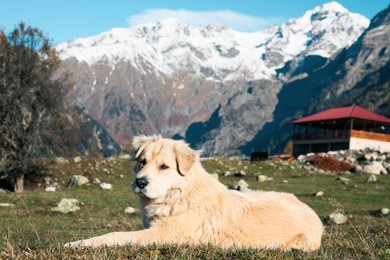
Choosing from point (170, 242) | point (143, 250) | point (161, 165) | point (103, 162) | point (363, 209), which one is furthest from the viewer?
point (103, 162)

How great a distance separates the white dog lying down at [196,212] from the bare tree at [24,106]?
86.6 ft

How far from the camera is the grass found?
22.7ft

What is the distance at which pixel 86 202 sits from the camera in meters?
23.2

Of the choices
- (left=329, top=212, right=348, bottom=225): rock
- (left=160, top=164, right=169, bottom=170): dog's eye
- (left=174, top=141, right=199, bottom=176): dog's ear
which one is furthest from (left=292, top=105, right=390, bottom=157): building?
(left=160, top=164, right=169, bottom=170): dog's eye

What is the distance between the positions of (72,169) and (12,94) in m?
6.83

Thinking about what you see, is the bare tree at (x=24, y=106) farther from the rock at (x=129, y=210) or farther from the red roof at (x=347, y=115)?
the red roof at (x=347, y=115)

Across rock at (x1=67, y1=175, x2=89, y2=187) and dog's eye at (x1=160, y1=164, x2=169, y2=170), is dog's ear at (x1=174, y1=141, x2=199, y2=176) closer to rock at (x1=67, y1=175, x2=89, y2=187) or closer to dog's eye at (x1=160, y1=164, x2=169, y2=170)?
dog's eye at (x1=160, y1=164, x2=169, y2=170)

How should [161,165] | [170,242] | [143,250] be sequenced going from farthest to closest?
[161,165], [170,242], [143,250]

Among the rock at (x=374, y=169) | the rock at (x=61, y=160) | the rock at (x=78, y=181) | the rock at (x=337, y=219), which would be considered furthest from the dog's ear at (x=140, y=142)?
the rock at (x=374, y=169)

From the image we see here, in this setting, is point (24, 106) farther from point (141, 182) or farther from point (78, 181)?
point (141, 182)

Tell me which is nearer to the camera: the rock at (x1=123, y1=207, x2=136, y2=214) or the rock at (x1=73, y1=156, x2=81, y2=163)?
the rock at (x1=123, y1=207, x2=136, y2=214)

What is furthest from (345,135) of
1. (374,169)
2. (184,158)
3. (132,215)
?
(184,158)

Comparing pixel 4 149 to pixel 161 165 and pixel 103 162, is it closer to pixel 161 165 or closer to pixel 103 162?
pixel 103 162

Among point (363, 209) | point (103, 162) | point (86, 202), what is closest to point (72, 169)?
point (103, 162)
